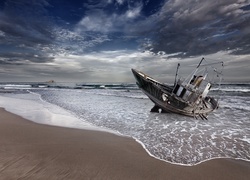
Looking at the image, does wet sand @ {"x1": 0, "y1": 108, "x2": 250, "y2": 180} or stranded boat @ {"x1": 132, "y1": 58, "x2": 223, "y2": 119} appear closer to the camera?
wet sand @ {"x1": 0, "y1": 108, "x2": 250, "y2": 180}

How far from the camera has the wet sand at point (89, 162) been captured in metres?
4.57

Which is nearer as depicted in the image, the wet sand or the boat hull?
the wet sand

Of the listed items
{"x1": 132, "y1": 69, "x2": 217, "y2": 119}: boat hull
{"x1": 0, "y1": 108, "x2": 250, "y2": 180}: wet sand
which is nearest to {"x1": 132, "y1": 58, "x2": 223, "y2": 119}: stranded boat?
{"x1": 132, "y1": 69, "x2": 217, "y2": 119}: boat hull

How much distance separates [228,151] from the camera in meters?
6.92

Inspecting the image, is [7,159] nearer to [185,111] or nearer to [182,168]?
[182,168]

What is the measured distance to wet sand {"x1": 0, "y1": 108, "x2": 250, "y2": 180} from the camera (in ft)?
15.0

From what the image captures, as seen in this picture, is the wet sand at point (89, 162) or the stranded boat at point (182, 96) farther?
the stranded boat at point (182, 96)

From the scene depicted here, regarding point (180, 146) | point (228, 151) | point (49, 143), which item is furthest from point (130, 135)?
point (228, 151)

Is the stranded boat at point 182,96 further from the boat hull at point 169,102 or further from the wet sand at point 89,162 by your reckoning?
the wet sand at point 89,162

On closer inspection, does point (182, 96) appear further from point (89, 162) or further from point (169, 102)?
point (89, 162)

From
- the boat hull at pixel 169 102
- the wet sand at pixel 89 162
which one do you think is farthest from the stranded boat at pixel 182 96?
the wet sand at pixel 89 162

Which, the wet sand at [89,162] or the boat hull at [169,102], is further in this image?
the boat hull at [169,102]

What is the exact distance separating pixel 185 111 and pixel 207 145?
25.4ft

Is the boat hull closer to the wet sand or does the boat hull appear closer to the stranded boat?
the stranded boat
